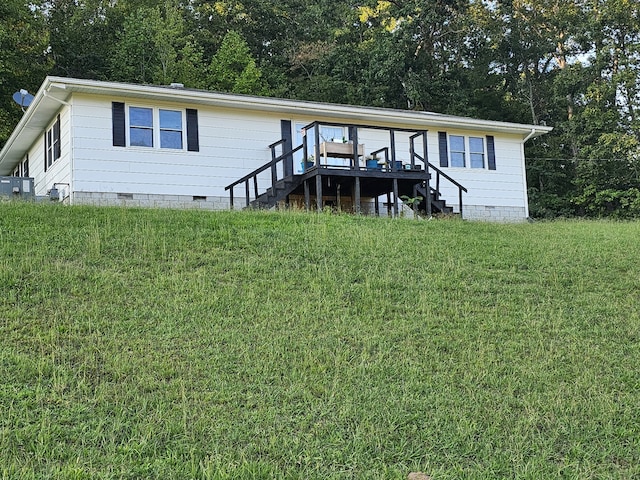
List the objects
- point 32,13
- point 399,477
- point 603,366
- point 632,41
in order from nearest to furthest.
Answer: point 399,477
point 603,366
point 32,13
point 632,41

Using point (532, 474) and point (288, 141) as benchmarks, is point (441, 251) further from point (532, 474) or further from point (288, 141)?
point (288, 141)

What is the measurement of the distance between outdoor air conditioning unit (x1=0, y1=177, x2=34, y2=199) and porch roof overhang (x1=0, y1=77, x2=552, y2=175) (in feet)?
5.20

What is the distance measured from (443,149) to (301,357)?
44.0 feet

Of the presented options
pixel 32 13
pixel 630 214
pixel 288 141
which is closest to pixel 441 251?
pixel 288 141

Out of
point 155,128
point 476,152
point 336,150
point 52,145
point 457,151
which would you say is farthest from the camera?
point 476,152

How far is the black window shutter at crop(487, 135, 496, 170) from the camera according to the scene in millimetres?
19672

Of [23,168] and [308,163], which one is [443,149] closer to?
[308,163]

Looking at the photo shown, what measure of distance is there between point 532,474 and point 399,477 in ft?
3.19

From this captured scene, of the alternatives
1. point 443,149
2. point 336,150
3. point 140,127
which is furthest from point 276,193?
point 443,149

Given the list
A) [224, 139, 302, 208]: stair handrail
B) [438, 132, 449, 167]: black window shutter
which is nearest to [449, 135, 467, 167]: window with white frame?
[438, 132, 449, 167]: black window shutter

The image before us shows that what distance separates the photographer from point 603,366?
690 centimetres

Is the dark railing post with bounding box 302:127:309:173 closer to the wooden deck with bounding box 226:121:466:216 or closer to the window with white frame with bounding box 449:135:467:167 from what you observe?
the wooden deck with bounding box 226:121:466:216

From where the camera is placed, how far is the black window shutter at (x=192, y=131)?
640 inches

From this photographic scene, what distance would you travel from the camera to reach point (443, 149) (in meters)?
19.0
